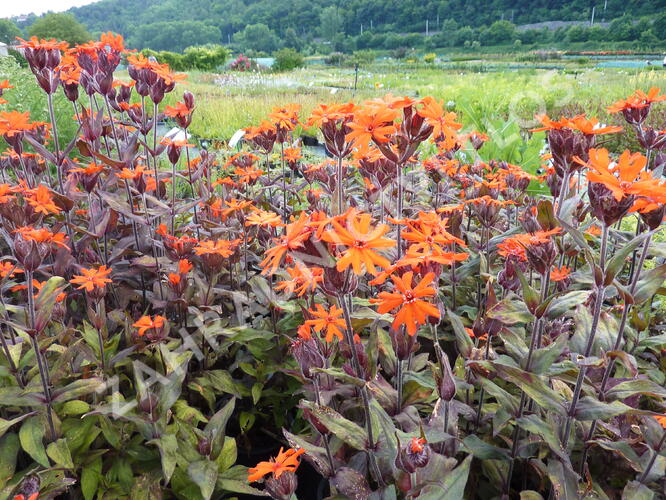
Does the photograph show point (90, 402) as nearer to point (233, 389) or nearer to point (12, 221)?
point (233, 389)

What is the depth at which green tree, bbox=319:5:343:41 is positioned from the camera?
211 ft

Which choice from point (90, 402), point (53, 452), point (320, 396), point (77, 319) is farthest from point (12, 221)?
point (320, 396)

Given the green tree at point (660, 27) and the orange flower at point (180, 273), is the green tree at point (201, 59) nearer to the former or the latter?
the orange flower at point (180, 273)

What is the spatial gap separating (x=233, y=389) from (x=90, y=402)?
0.55 meters

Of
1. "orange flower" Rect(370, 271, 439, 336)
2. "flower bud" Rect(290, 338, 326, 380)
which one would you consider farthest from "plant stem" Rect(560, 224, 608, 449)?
"flower bud" Rect(290, 338, 326, 380)

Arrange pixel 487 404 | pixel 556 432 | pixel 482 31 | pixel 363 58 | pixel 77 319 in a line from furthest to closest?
1. pixel 482 31
2. pixel 363 58
3. pixel 77 319
4. pixel 487 404
5. pixel 556 432

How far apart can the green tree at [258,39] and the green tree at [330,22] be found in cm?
718

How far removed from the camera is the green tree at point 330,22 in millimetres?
64250

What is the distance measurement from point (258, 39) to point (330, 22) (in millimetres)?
10765

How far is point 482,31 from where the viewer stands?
57125mm

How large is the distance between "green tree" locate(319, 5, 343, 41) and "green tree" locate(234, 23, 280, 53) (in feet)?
23.6

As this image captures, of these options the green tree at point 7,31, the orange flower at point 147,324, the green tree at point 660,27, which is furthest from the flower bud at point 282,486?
the green tree at point 660,27

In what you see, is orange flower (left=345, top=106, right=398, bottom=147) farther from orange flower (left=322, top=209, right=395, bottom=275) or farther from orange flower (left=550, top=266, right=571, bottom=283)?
orange flower (left=550, top=266, right=571, bottom=283)

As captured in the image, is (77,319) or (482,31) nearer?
(77,319)
